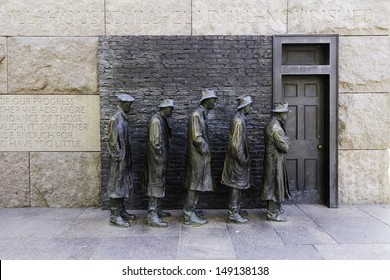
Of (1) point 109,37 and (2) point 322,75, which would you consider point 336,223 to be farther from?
(1) point 109,37

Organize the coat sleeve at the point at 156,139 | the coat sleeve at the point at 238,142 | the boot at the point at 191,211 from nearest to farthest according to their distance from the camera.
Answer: the coat sleeve at the point at 156,139 → the coat sleeve at the point at 238,142 → the boot at the point at 191,211

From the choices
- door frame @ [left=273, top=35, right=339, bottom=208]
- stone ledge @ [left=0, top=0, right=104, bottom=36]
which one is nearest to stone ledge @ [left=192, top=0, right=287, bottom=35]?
door frame @ [left=273, top=35, right=339, bottom=208]

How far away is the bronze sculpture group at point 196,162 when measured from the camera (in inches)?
225

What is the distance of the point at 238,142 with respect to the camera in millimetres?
5781

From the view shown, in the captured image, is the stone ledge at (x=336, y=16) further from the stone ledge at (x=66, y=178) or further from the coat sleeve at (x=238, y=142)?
the stone ledge at (x=66, y=178)

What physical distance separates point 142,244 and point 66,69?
4.06 m

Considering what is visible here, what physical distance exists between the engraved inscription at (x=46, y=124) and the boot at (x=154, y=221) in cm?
220

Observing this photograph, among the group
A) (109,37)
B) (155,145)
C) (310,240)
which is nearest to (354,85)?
(310,240)

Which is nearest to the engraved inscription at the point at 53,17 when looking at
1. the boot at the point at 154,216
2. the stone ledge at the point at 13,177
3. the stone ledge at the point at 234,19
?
the stone ledge at the point at 234,19

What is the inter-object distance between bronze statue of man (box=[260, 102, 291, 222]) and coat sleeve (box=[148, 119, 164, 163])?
1.91 meters

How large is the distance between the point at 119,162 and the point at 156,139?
74 cm

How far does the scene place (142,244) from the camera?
16.4ft

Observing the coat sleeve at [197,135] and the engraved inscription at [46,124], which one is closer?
the coat sleeve at [197,135]

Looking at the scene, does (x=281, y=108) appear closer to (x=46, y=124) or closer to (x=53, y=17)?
(x=46, y=124)
